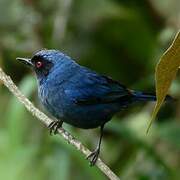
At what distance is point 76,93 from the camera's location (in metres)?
4.18

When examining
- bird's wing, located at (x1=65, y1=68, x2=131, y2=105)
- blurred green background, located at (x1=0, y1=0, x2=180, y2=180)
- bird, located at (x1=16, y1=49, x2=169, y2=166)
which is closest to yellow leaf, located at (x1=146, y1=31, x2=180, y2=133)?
bird, located at (x1=16, y1=49, x2=169, y2=166)

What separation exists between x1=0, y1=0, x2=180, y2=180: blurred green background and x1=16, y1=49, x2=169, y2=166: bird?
0.65 metres

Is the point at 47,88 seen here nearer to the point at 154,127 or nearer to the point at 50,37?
the point at 154,127

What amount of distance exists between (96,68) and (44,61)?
2.01m

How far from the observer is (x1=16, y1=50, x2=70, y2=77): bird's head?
4.30 metres

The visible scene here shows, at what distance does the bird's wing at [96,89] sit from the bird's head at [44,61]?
0.60ft

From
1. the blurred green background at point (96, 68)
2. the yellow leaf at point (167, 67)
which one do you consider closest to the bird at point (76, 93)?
the blurred green background at point (96, 68)

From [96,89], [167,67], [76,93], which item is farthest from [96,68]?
[167,67]

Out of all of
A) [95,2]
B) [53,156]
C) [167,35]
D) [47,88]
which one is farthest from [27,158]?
[95,2]

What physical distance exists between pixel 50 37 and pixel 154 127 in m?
1.46

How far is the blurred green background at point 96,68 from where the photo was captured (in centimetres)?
486

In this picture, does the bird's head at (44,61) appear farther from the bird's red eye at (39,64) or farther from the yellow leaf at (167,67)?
the yellow leaf at (167,67)

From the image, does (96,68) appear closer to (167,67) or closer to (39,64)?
(39,64)

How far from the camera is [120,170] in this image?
212 inches
